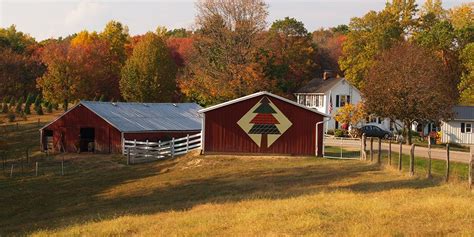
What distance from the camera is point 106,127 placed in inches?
1732

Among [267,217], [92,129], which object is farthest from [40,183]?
[267,217]

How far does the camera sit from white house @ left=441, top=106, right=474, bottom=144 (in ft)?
188

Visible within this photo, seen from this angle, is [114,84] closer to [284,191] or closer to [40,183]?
[40,183]

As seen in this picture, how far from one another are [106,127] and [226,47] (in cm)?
1941

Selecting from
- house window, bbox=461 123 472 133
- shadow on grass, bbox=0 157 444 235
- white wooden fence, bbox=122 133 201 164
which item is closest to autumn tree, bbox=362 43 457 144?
house window, bbox=461 123 472 133

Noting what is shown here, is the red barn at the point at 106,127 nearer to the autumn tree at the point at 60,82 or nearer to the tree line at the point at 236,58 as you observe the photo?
the tree line at the point at 236,58

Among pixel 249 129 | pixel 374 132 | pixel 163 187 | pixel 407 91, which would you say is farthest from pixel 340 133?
pixel 163 187

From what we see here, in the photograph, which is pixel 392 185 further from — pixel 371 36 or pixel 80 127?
pixel 371 36

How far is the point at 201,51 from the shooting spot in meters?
61.8

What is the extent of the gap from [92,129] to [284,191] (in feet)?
89.6

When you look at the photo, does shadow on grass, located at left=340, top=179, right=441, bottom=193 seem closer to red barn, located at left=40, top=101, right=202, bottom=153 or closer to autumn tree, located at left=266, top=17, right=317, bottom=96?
red barn, located at left=40, top=101, right=202, bottom=153

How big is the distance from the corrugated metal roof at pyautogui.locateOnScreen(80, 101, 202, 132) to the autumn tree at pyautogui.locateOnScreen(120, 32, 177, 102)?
606 inches

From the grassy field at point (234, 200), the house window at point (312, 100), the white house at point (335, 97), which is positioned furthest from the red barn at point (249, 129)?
the house window at point (312, 100)

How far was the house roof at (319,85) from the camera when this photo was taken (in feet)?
219
